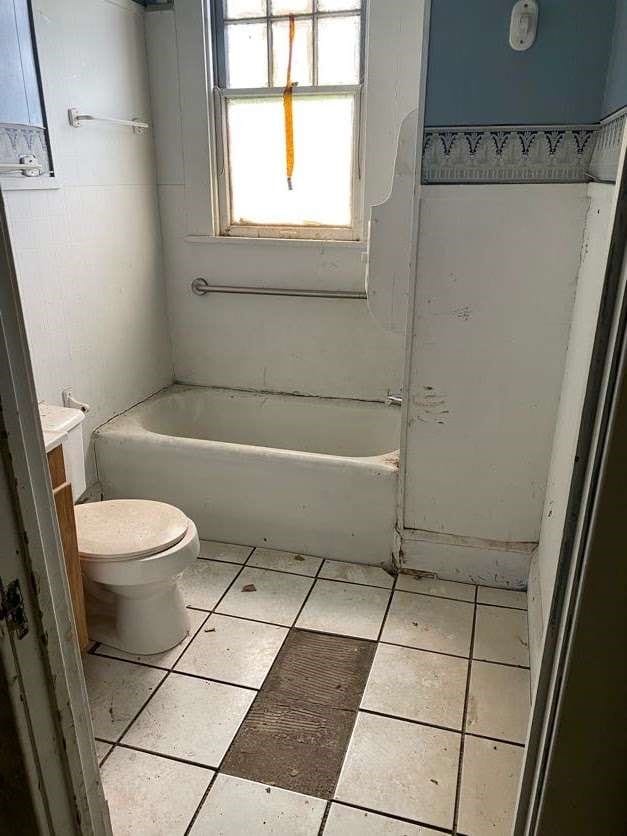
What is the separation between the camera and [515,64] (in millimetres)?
1743

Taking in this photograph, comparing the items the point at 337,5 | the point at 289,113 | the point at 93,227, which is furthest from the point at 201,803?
the point at 337,5

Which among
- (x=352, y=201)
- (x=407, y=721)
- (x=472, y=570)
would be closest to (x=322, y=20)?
(x=352, y=201)

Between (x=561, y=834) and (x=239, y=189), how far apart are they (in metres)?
2.63

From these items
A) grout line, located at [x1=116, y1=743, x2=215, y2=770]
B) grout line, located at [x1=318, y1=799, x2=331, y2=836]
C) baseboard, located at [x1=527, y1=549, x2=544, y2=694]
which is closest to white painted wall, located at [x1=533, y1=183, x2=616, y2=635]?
baseboard, located at [x1=527, y1=549, x2=544, y2=694]

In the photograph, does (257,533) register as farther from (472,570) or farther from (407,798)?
(407,798)

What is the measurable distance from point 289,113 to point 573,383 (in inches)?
66.1

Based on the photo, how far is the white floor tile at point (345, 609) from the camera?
2.03 metres

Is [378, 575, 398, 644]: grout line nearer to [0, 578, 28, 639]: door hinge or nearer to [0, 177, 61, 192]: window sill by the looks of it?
[0, 578, 28, 639]: door hinge

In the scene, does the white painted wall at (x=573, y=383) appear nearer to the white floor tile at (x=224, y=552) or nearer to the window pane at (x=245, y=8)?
the white floor tile at (x=224, y=552)

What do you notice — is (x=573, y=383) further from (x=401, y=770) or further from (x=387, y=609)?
(x=401, y=770)

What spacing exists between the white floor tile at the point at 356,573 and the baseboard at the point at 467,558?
0.09 m

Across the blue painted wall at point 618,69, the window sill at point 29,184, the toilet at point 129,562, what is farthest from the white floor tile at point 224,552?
the blue painted wall at point 618,69

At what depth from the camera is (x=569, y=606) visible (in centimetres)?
74

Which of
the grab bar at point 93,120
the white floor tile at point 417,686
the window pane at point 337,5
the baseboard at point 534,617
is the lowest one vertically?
the white floor tile at point 417,686
